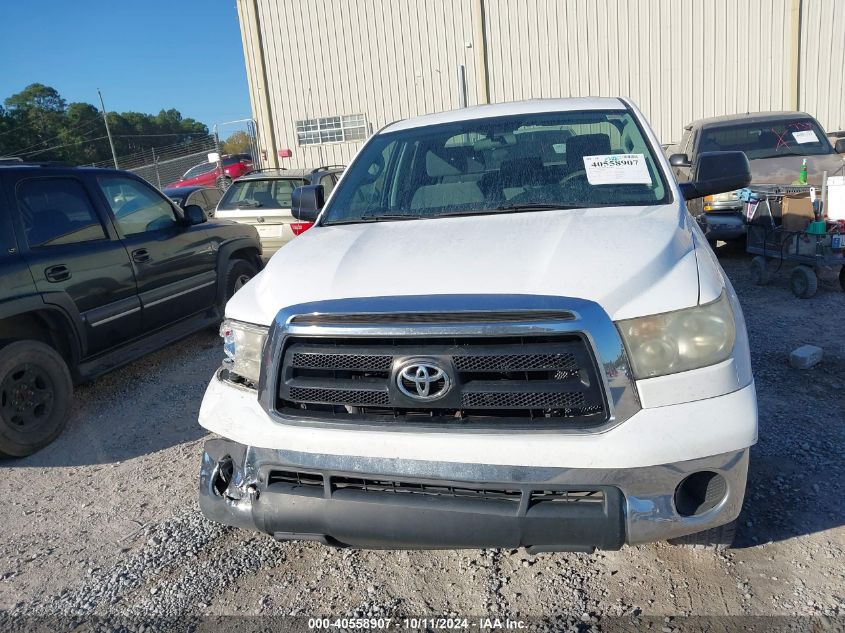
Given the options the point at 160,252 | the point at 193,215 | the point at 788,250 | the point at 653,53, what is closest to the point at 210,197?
the point at 193,215

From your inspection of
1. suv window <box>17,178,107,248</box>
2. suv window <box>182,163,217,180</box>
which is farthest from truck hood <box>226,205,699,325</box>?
suv window <box>182,163,217,180</box>

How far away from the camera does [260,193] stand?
8672 millimetres

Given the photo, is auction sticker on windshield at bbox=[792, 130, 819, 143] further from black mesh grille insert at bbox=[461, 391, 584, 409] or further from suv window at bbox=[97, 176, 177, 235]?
black mesh grille insert at bbox=[461, 391, 584, 409]

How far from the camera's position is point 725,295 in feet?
7.23

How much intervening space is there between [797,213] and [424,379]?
581cm

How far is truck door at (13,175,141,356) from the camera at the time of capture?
4195 millimetres

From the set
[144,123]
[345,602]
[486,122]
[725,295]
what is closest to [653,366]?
[725,295]

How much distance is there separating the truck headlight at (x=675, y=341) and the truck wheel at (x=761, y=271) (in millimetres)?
5631

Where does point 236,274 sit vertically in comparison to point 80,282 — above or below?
below

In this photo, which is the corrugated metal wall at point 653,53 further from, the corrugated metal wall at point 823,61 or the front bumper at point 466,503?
the front bumper at point 466,503

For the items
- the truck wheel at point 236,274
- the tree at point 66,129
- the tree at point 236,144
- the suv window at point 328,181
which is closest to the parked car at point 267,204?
the suv window at point 328,181

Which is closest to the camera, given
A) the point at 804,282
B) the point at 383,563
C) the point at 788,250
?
the point at 383,563

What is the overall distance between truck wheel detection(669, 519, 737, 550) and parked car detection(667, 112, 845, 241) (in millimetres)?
5894

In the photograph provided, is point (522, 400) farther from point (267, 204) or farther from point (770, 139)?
point (770, 139)
